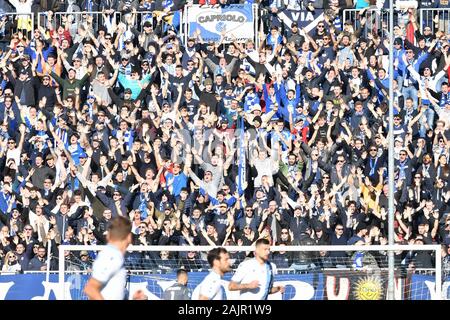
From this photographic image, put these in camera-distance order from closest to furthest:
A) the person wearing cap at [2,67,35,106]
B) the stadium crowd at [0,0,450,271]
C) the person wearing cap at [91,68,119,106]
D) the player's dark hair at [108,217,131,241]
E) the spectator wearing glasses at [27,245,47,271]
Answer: the player's dark hair at [108,217,131,241] → the spectator wearing glasses at [27,245,47,271] → the stadium crowd at [0,0,450,271] → the person wearing cap at [91,68,119,106] → the person wearing cap at [2,67,35,106]

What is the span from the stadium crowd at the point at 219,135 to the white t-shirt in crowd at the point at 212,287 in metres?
9.29

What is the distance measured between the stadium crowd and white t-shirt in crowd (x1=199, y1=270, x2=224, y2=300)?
9.29 meters

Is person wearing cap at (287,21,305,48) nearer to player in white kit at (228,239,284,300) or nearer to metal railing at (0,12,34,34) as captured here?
metal railing at (0,12,34,34)

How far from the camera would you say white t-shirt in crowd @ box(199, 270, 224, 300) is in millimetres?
16844

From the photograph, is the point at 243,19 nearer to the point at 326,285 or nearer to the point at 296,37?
the point at 296,37

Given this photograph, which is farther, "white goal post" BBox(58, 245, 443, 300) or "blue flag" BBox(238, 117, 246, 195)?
"blue flag" BBox(238, 117, 246, 195)

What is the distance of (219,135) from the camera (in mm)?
28344

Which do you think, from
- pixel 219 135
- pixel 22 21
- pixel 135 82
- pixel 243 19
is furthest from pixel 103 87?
pixel 243 19

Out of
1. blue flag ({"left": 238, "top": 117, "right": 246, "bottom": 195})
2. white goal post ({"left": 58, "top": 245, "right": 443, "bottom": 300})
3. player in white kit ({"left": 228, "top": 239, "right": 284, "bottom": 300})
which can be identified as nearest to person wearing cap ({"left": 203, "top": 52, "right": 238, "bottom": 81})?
blue flag ({"left": 238, "top": 117, "right": 246, "bottom": 195})

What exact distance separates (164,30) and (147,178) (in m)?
3.75

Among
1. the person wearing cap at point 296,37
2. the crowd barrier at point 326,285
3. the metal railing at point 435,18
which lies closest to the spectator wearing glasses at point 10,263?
the crowd barrier at point 326,285

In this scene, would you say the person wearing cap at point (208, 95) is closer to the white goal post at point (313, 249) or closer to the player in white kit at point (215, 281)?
the white goal post at point (313, 249)
